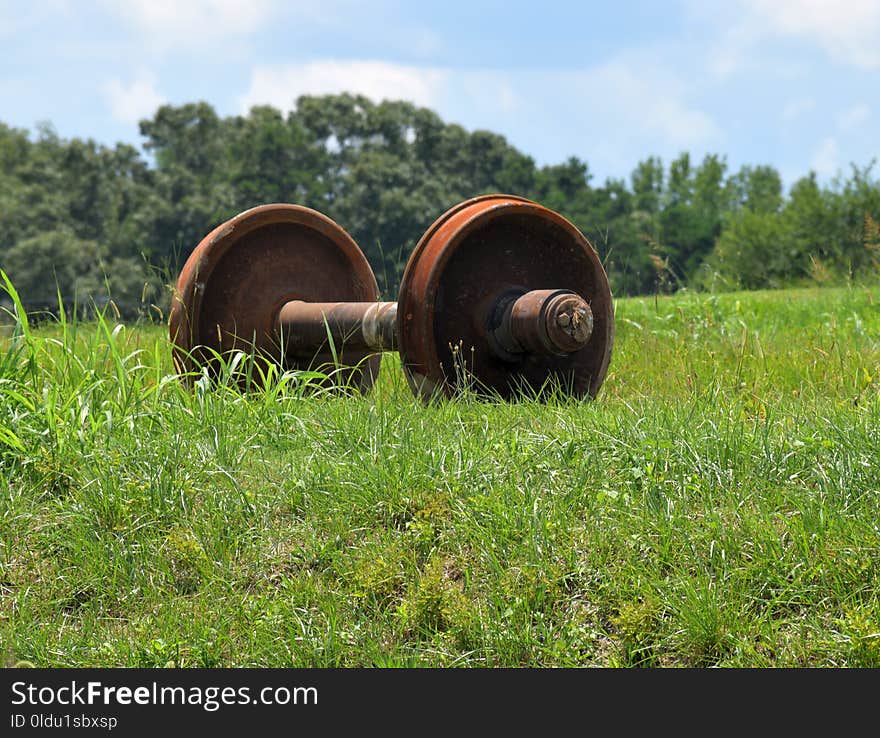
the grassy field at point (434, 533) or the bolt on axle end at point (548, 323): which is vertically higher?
the bolt on axle end at point (548, 323)

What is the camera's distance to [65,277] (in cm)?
3394

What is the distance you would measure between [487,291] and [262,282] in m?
1.71

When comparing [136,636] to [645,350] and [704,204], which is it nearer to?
[645,350]

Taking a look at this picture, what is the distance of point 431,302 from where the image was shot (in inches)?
198

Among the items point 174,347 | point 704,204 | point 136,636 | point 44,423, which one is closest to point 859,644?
point 136,636

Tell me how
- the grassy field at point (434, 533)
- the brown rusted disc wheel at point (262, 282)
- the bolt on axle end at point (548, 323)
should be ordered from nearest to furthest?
the grassy field at point (434, 533) → the bolt on axle end at point (548, 323) → the brown rusted disc wheel at point (262, 282)

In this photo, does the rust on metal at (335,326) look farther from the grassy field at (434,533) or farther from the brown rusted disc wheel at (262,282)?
the grassy field at (434,533)

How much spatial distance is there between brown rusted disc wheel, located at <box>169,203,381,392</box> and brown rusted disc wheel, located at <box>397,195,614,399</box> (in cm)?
94

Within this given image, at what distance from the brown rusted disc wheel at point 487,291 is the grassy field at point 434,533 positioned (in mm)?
452

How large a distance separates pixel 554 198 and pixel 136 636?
4638 cm

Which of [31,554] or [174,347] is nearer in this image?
[31,554]

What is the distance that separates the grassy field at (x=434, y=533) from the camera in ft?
10.5

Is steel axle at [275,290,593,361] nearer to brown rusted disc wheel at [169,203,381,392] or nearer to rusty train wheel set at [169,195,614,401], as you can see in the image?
rusty train wheel set at [169,195,614,401]

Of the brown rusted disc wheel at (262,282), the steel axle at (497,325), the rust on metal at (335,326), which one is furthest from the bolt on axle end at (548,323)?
the brown rusted disc wheel at (262,282)
